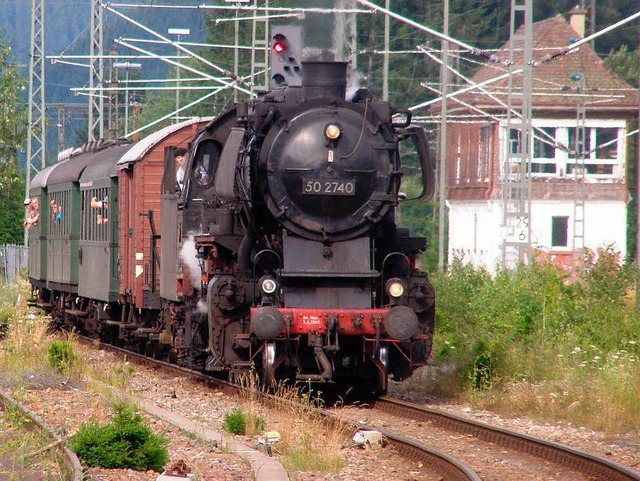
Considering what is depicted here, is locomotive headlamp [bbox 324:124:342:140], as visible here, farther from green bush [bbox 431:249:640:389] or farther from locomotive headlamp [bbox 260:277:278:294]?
green bush [bbox 431:249:640:389]

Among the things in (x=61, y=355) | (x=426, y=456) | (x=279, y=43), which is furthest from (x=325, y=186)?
(x=61, y=355)

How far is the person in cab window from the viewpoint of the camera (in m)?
16.0

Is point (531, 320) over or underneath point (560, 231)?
underneath

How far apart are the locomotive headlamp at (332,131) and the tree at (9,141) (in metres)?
33.2

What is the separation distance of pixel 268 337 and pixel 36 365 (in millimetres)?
5074

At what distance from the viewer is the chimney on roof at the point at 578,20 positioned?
54719 millimetres

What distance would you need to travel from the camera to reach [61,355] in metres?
16.6

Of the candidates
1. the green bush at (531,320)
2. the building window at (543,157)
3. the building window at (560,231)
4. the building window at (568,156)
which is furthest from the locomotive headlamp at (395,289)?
the building window at (543,157)

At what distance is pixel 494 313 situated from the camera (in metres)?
18.3

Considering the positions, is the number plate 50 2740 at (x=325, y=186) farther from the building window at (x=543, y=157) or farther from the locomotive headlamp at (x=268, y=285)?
the building window at (x=543, y=157)

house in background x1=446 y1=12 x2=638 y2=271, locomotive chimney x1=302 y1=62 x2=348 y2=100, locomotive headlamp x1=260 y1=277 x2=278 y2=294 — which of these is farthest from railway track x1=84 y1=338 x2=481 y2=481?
house in background x1=446 y1=12 x2=638 y2=271

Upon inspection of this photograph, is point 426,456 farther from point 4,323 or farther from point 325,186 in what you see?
point 4,323

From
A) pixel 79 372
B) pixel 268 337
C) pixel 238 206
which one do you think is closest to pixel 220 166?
pixel 238 206

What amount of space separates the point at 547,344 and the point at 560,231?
111 feet
